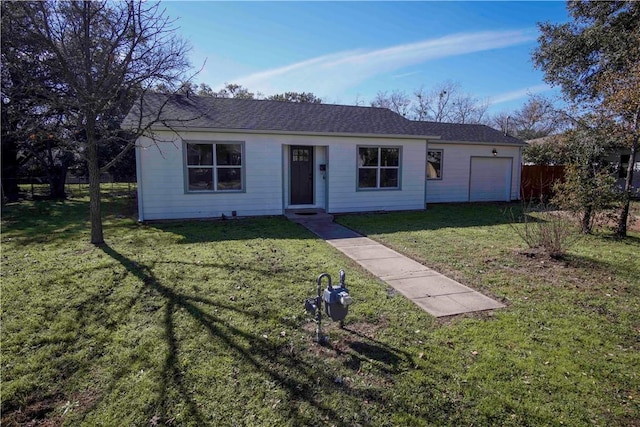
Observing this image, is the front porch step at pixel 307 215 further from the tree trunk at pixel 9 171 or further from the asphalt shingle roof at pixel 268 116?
A: the tree trunk at pixel 9 171

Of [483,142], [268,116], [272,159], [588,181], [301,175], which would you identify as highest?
[268,116]

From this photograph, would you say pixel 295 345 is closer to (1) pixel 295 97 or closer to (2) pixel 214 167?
(2) pixel 214 167

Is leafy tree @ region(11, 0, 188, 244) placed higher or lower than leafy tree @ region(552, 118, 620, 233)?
higher

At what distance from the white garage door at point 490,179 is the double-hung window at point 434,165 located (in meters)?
1.62

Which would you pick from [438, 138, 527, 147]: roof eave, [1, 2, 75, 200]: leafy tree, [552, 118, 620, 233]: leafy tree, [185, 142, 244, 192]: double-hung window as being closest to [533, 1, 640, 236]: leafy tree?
[552, 118, 620, 233]: leafy tree

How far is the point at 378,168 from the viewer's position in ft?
40.4

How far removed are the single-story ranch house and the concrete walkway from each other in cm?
341

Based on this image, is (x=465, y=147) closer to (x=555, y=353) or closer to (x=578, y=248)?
(x=578, y=248)

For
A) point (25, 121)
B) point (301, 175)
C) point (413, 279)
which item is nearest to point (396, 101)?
point (301, 175)

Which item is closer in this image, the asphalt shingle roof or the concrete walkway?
the concrete walkway

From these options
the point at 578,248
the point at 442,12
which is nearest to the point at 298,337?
the point at 578,248

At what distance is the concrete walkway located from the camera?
14.8 feet

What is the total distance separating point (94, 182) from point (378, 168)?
826 centimetres

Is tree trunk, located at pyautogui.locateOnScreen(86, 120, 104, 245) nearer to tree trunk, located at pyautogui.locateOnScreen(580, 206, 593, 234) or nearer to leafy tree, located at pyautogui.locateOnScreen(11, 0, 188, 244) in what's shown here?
leafy tree, located at pyautogui.locateOnScreen(11, 0, 188, 244)
